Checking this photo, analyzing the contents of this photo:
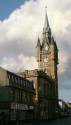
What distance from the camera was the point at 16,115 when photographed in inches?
2798

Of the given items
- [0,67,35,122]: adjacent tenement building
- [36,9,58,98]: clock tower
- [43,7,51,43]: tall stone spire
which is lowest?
[0,67,35,122]: adjacent tenement building

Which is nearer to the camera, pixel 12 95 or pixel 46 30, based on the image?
pixel 12 95

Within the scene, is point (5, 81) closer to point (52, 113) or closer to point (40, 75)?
point (40, 75)

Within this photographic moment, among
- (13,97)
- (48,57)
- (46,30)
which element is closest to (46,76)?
(48,57)

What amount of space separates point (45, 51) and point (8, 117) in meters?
66.8

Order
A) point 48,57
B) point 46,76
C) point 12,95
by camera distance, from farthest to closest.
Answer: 1. point 48,57
2. point 46,76
3. point 12,95

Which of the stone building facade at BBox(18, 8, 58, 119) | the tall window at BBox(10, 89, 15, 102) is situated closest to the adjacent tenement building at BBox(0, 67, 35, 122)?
the tall window at BBox(10, 89, 15, 102)

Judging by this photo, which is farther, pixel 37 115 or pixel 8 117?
pixel 37 115

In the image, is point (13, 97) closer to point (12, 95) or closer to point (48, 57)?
point (12, 95)

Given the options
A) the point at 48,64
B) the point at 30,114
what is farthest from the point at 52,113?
the point at 30,114

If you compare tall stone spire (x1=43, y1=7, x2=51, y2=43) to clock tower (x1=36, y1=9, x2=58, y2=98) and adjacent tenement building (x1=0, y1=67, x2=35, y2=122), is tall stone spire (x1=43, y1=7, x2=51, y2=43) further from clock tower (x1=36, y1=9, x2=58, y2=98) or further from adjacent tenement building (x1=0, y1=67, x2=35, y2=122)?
adjacent tenement building (x1=0, y1=67, x2=35, y2=122)

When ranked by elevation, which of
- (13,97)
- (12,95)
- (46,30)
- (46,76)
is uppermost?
(46,30)

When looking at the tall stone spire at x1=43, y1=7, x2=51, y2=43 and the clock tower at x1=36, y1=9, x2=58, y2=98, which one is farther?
the tall stone spire at x1=43, y1=7, x2=51, y2=43

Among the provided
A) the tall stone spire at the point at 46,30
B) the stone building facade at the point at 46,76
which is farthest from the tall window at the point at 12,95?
the tall stone spire at the point at 46,30
